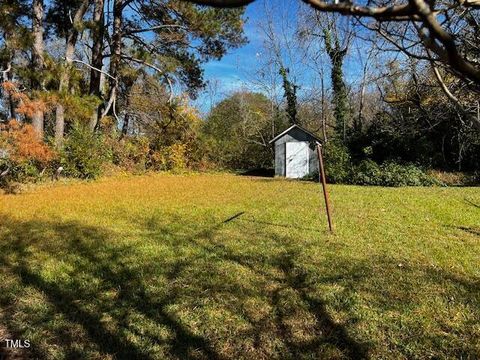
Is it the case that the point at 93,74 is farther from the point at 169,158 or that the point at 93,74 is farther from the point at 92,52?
the point at 169,158

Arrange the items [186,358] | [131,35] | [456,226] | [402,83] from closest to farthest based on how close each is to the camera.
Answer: [186,358], [456,226], [402,83], [131,35]

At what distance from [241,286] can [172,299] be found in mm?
705

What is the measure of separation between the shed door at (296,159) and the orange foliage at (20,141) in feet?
40.1

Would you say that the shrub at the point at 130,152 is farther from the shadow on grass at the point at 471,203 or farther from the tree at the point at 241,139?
the shadow on grass at the point at 471,203

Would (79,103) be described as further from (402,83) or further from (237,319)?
(402,83)

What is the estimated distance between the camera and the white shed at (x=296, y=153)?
20266 mm

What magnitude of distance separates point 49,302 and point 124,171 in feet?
48.3

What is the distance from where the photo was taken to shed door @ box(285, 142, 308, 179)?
20359mm

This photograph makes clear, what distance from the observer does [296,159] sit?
20.5 metres

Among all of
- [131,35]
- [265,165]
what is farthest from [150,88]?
[265,165]

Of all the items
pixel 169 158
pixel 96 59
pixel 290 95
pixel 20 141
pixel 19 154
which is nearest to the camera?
pixel 20 141

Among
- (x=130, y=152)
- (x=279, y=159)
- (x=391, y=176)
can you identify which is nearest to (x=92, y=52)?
(x=130, y=152)

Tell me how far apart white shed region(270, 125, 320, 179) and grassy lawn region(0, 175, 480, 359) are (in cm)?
1271

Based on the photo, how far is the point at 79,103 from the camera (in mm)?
12211
